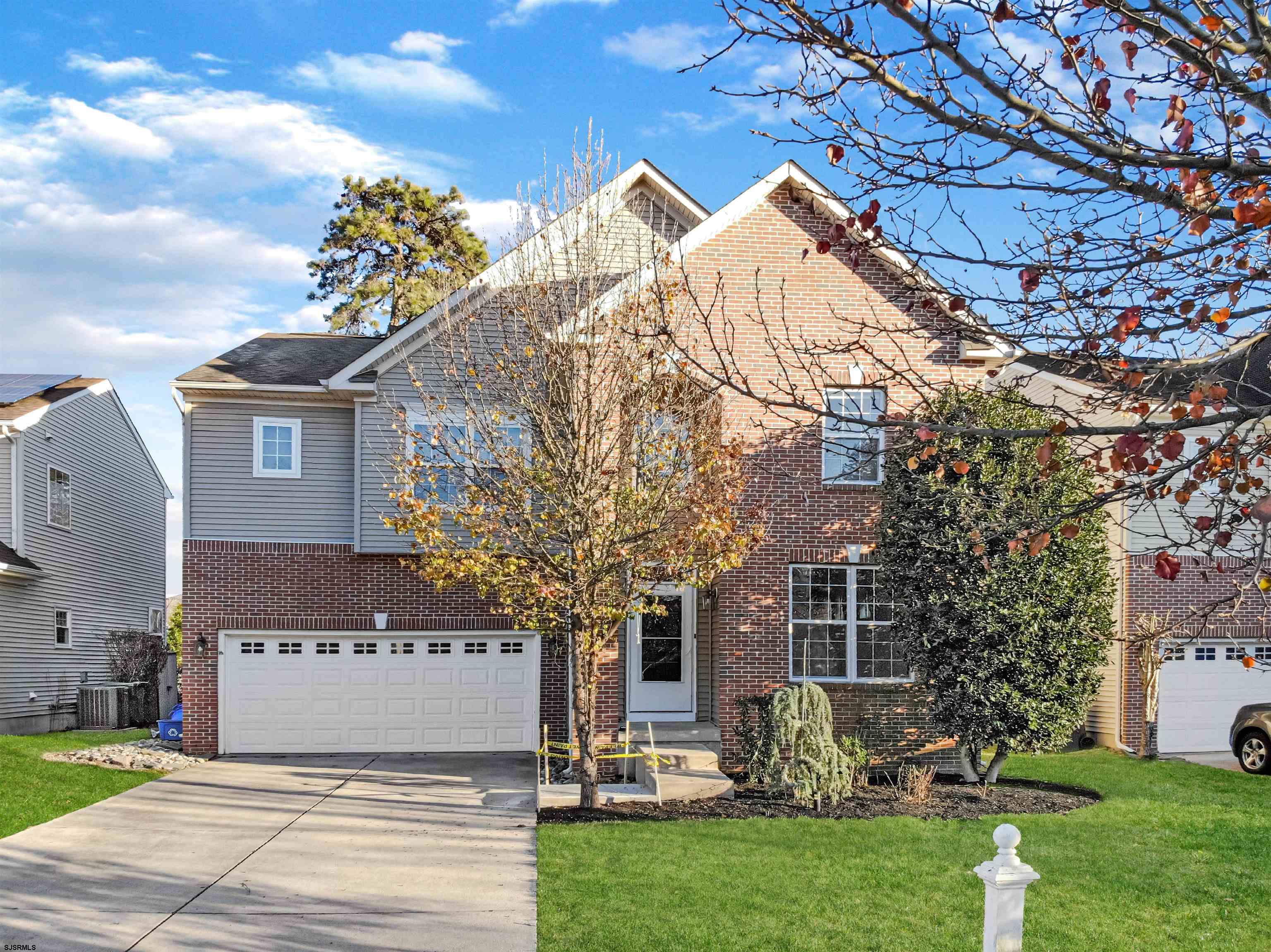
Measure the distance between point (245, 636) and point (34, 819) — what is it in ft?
17.7

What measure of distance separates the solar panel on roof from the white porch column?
2105 cm

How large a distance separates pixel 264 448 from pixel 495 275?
568 centimetres

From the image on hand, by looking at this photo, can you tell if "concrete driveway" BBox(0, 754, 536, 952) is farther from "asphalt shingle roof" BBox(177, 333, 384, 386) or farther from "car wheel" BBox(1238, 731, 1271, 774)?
"car wheel" BBox(1238, 731, 1271, 774)

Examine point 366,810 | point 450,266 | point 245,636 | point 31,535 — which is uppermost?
point 450,266

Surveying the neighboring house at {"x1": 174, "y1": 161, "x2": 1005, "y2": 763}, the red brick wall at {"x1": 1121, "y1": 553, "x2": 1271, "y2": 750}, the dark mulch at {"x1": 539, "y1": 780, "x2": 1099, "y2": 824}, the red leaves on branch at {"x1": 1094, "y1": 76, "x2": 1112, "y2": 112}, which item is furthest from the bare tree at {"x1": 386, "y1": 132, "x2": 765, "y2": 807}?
the red brick wall at {"x1": 1121, "y1": 553, "x2": 1271, "y2": 750}

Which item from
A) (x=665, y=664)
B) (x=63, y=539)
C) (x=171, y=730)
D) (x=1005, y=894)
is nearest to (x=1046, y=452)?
(x=1005, y=894)

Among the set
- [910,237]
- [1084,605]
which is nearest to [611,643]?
[1084,605]

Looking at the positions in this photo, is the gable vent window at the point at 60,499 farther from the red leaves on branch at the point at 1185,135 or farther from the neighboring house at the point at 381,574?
A: the red leaves on branch at the point at 1185,135

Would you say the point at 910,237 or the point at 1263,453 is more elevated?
the point at 910,237

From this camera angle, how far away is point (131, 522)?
2648 cm

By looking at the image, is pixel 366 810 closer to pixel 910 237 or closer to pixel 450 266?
pixel 910 237

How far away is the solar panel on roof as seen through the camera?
21906 mm

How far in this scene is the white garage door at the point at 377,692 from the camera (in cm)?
1698

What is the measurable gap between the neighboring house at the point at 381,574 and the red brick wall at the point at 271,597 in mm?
26
